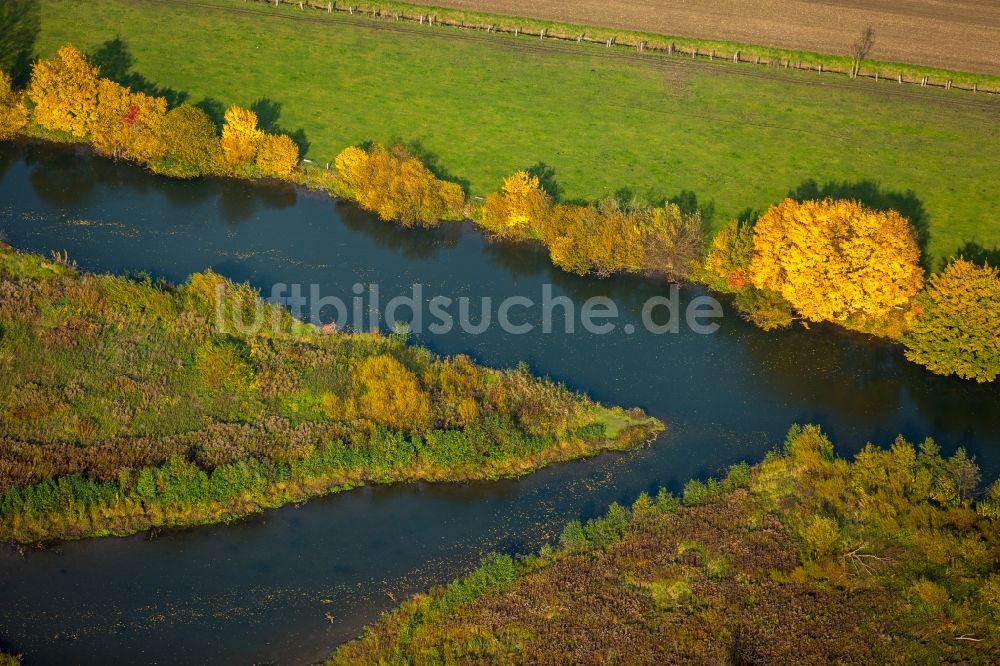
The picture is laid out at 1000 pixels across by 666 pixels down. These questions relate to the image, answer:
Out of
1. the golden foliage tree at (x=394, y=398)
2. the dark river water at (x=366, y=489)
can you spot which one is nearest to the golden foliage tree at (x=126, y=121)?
the dark river water at (x=366, y=489)

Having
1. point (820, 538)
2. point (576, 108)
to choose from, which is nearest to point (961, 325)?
point (820, 538)

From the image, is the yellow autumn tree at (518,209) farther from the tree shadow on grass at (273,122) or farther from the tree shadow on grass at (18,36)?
the tree shadow on grass at (18,36)

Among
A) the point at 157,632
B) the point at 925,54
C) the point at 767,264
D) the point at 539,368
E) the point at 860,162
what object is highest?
the point at 925,54

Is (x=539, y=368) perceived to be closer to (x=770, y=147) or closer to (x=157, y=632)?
(x=157, y=632)

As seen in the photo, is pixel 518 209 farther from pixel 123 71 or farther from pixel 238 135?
pixel 123 71

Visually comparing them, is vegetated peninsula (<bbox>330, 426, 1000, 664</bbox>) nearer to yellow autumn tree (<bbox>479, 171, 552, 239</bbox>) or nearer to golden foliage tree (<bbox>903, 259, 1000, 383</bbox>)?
golden foliage tree (<bbox>903, 259, 1000, 383</bbox>)

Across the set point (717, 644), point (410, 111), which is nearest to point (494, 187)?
point (410, 111)
